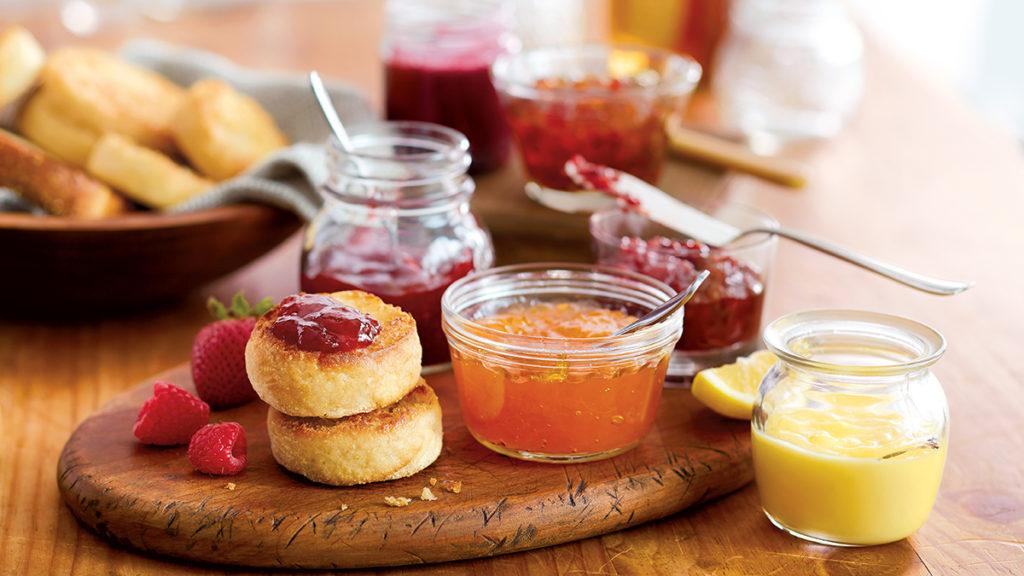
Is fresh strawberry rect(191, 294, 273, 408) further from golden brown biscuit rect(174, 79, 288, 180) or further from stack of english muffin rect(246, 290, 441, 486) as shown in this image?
golden brown biscuit rect(174, 79, 288, 180)

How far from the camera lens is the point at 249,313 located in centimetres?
193

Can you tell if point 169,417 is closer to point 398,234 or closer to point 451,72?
point 398,234

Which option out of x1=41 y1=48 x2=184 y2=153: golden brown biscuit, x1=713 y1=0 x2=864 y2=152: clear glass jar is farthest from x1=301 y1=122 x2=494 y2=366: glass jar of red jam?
x1=713 y1=0 x2=864 y2=152: clear glass jar

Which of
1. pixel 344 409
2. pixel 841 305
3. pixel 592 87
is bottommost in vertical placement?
pixel 841 305

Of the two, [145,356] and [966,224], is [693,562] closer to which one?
[145,356]

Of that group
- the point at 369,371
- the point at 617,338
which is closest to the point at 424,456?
the point at 369,371

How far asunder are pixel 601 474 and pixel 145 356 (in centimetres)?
92

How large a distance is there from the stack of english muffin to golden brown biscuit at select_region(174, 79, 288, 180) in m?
0.89

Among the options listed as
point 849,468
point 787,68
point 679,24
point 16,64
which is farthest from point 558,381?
point 679,24

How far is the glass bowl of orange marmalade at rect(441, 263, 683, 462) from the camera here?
163cm

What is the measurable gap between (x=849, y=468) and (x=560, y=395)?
37 cm

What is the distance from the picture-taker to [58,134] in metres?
2.41

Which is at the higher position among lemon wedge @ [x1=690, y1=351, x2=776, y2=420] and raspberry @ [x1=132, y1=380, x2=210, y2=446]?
lemon wedge @ [x1=690, y1=351, x2=776, y2=420]

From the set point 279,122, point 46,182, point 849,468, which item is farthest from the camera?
point 279,122
